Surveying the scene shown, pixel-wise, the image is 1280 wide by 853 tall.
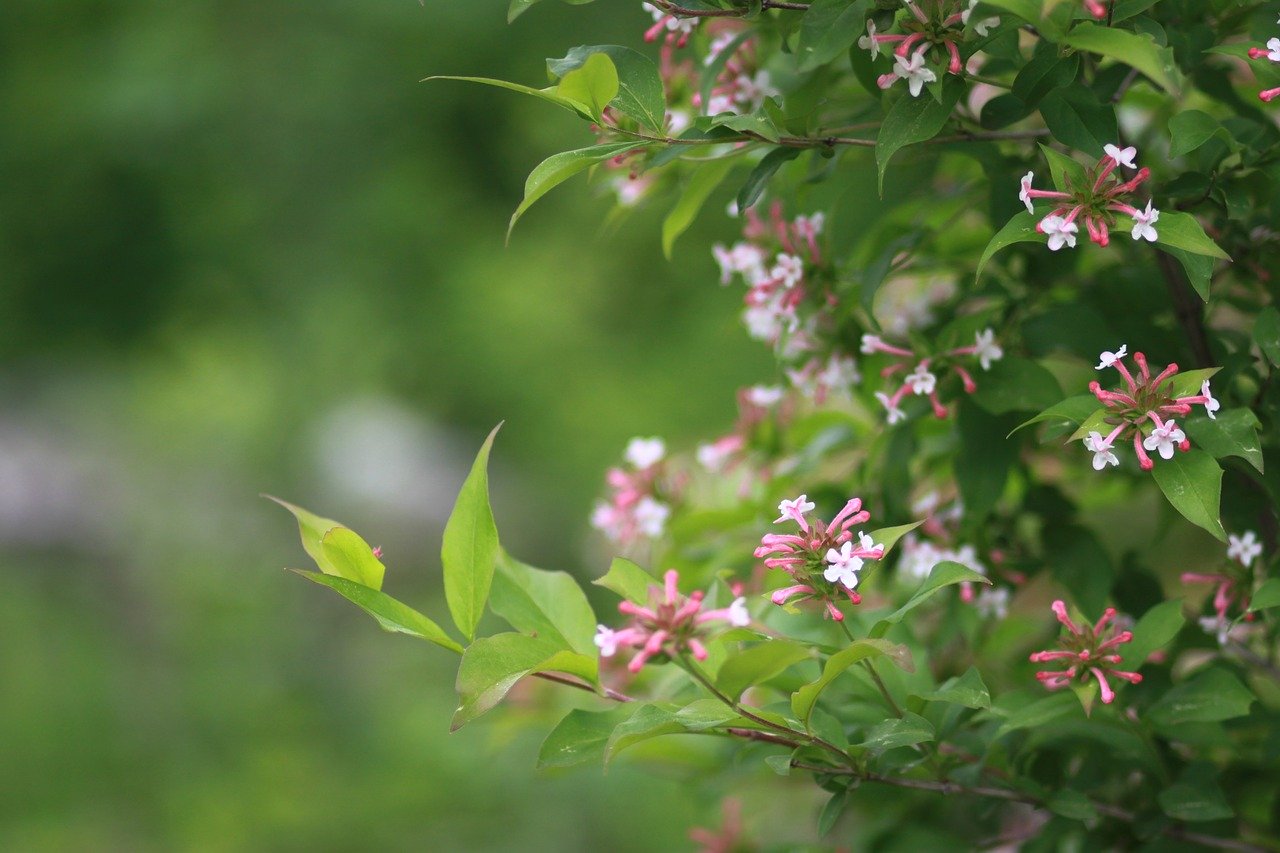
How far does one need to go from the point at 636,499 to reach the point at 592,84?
42 cm

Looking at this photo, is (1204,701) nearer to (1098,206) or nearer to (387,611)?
(1098,206)

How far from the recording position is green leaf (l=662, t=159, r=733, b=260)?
0.60 m

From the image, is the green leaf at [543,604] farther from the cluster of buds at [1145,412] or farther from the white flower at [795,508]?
the cluster of buds at [1145,412]

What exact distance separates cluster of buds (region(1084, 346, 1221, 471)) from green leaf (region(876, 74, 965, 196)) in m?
0.11

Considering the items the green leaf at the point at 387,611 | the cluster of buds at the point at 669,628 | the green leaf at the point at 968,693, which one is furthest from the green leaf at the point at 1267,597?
the green leaf at the point at 387,611

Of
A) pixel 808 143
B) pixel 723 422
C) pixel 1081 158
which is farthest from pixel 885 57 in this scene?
pixel 723 422

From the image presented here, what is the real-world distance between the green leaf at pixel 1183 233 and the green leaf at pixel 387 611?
32 cm

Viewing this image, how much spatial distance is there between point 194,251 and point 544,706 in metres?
2.12

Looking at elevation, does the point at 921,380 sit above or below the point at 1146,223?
below

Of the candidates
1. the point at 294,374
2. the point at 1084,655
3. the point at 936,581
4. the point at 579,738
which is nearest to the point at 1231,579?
the point at 1084,655

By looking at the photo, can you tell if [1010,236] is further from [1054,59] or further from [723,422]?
[723,422]

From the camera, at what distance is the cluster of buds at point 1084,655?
1.68ft

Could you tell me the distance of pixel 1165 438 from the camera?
466 mm

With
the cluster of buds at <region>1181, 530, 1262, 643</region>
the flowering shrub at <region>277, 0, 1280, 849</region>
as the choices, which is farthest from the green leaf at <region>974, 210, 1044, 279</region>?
the cluster of buds at <region>1181, 530, 1262, 643</region>
